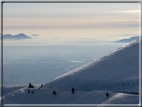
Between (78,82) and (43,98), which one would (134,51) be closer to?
(78,82)

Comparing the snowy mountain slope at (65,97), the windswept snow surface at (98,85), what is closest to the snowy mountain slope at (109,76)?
the windswept snow surface at (98,85)

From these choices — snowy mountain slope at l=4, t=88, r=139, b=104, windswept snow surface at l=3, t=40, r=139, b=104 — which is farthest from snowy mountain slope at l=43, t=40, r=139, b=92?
snowy mountain slope at l=4, t=88, r=139, b=104

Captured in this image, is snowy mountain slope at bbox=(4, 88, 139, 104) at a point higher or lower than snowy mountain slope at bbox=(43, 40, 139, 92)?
lower

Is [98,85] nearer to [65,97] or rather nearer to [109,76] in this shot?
[109,76]

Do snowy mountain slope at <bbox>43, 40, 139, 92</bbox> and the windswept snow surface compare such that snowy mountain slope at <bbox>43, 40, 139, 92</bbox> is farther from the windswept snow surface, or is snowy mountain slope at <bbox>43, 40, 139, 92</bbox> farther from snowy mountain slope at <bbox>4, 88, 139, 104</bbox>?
snowy mountain slope at <bbox>4, 88, 139, 104</bbox>

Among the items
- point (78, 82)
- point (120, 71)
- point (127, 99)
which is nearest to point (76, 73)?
point (78, 82)

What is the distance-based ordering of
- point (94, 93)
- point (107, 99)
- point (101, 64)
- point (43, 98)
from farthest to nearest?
point (101, 64)
point (43, 98)
point (94, 93)
point (107, 99)

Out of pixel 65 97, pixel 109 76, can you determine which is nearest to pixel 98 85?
pixel 109 76

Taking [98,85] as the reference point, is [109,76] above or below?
above
